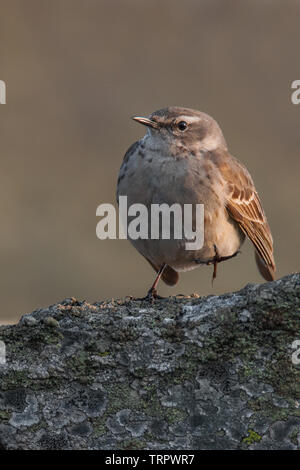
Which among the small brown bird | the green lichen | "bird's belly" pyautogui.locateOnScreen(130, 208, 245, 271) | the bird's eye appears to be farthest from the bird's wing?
the green lichen

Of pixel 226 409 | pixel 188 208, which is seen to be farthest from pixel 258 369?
pixel 188 208

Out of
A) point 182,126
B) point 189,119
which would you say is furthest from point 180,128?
point 189,119

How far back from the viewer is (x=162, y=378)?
149 inches

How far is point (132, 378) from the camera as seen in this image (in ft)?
12.4

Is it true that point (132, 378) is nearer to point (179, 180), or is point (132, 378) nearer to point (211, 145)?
point (179, 180)

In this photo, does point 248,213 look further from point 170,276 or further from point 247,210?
point 170,276

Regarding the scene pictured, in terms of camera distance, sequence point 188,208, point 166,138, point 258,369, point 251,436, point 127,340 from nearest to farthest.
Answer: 1. point 251,436
2. point 258,369
3. point 127,340
4. point 188,208
5. point 166,138

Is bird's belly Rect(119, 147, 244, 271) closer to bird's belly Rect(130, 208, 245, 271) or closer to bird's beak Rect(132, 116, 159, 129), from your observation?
bird's belly Rect(130, 208, 245, 271)

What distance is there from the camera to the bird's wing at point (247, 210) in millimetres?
6766

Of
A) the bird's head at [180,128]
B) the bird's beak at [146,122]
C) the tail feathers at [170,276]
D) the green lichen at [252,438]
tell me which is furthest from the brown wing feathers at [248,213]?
the green lichen at [252,438]

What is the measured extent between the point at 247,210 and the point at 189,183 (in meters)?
1.04

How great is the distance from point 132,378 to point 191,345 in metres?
Result: 0.33

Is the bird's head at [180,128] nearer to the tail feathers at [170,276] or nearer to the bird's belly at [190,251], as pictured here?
the bird's belly at [190,251]

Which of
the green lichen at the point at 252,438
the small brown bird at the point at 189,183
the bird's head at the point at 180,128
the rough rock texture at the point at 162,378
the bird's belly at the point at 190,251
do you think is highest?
the bird's head at the point at 180,128
